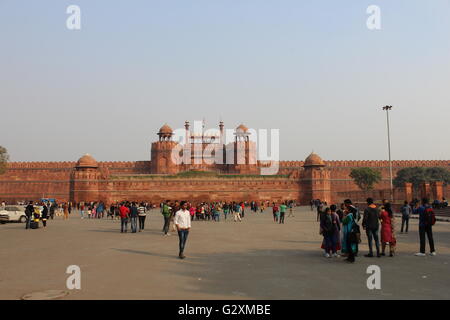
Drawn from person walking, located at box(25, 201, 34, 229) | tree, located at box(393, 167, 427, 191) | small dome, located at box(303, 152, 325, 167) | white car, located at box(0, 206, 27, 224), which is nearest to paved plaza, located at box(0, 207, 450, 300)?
person walking, located at box(25, 201, 34, 229)

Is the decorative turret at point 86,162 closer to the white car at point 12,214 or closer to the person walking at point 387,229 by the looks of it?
the white car at point 12,214

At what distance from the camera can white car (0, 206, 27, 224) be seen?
56.9 feet

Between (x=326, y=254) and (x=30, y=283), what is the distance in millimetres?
5249

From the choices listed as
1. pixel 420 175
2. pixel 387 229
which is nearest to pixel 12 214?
pixel 387 229

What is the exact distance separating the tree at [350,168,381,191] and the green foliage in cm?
309

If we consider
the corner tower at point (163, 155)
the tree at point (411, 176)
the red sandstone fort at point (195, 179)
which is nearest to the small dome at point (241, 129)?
the red sandstone fort at point (195, 179)

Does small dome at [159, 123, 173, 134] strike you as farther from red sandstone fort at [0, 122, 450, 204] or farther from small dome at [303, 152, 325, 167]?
small dome at [303, 152, 325, 167]

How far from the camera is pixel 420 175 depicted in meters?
47.7

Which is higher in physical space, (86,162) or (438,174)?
(86,162)

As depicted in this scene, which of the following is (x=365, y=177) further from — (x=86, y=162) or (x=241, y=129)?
(x=86, y=162)

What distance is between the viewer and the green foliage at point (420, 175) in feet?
154

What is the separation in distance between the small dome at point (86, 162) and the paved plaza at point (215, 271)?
31.9 meters

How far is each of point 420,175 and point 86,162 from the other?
40000 millimetres
